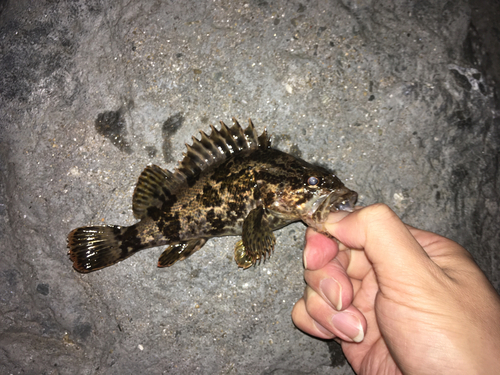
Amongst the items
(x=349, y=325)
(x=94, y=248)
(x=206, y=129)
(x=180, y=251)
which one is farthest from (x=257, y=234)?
(x=94, y=248)

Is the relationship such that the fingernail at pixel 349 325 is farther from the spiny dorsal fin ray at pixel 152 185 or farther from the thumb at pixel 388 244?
the spiny dorsal fin ray at pixel 152 185

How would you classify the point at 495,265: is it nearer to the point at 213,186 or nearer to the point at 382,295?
the point at 382,295

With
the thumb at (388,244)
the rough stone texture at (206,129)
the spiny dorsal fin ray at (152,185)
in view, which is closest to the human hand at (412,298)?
the thumb at (388,244)

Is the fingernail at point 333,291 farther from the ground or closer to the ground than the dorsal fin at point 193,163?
closer to the ground

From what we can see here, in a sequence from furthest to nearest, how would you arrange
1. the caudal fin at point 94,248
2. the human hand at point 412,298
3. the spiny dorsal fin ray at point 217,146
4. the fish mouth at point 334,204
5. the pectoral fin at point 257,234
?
1. the caudal fin at point 94,248
2. the spiny dorsal fin ray at point 217,146
3. the pectoral fin at point 257,234
4. the fish mouth at point 334,204
5. the human hand at point 412,298

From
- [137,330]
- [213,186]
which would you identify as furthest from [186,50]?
[137,330]

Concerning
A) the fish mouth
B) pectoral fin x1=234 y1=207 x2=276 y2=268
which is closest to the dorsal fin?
pectoral fin x1=234 y1=207 x2=276 y2=268
